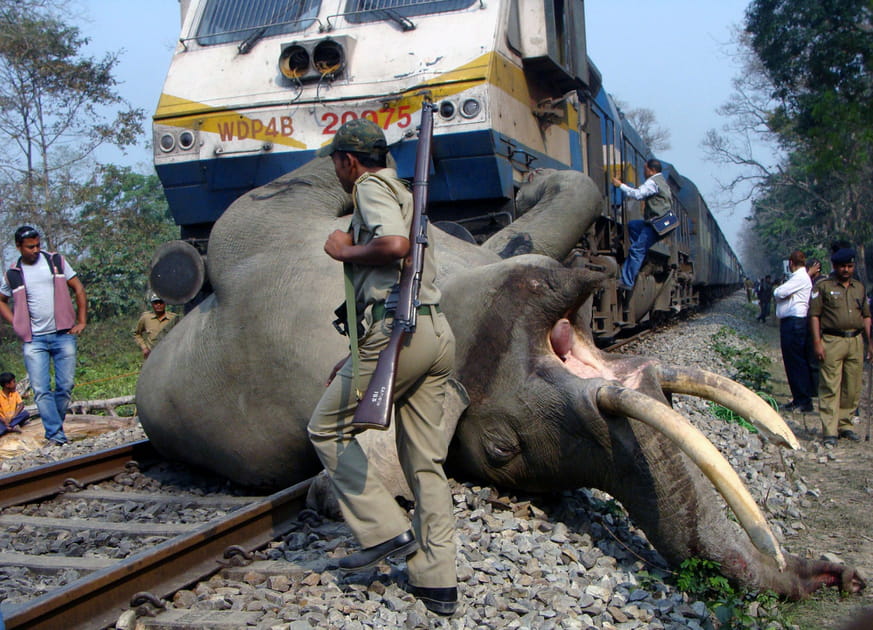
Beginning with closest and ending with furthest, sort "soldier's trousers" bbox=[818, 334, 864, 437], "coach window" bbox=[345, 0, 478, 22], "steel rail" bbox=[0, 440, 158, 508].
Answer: "steel rail" bbox=[0, 440, 158, 508], "coach window" bbox=[345, 0, 478, 22], "soldier's trousers" bbox=[818, 334, 864, 437]

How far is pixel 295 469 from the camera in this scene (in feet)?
14.9

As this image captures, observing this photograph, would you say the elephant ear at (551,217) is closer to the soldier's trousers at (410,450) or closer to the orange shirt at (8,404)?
the soldier's trousers at (410,450)

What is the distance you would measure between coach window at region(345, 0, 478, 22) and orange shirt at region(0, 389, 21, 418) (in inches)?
186

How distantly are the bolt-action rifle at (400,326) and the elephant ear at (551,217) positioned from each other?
7.66 feet

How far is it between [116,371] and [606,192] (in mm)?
11688

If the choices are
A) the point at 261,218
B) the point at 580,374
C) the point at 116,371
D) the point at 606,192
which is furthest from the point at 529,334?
the point at 116,371

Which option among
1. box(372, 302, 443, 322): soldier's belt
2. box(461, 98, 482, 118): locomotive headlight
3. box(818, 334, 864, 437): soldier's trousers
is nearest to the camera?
box(372, 302, 443, 322): soldier's belt

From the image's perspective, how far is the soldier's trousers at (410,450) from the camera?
2.99 metres

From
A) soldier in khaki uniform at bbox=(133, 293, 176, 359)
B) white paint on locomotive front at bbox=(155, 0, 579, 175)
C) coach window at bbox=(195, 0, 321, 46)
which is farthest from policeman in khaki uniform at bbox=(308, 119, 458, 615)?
soldier in khaki uniform at bbox=(133, 293, 176, 359)

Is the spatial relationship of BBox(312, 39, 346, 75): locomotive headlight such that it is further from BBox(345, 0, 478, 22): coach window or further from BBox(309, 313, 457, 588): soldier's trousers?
BBox(309, 313, 457, 588): soldier's trousers

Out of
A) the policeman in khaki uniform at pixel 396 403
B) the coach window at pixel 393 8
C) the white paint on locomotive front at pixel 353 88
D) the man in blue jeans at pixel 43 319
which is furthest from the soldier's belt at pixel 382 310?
the man in blue jeans at pixel 43 319

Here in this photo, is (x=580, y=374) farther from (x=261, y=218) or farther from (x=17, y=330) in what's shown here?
(x=17, y=330)

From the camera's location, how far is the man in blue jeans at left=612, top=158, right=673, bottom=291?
9867mm

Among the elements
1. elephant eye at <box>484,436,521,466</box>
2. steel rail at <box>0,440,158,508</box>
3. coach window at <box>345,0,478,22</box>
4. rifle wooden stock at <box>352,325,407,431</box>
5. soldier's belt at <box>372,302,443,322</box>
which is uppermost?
coach window at <box>345,0,478,22</box>
